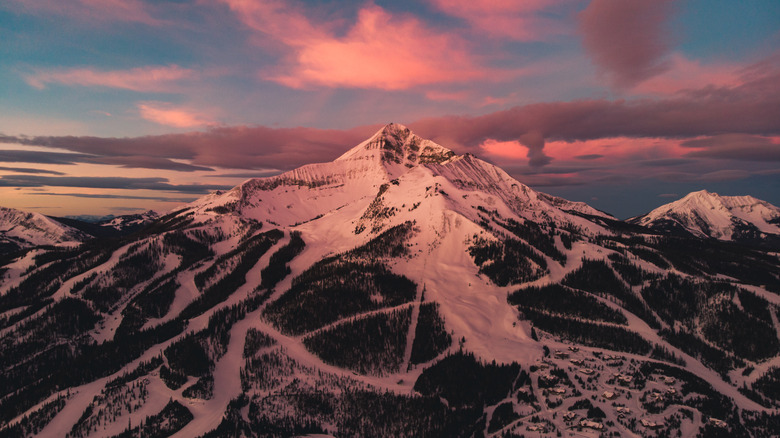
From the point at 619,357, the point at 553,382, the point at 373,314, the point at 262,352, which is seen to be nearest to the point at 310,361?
the point at 262,352

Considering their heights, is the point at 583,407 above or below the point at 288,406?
above

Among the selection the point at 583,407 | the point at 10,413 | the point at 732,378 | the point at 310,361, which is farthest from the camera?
the point at 310,361

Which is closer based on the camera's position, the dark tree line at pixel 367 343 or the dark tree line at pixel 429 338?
the dark tree line at pixel 367 343

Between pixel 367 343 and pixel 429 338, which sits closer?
pixel 367 343

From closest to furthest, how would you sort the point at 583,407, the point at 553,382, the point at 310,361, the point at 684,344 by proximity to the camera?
1. the point at 583,407
2. the point at 553,382
3. the point at 310,361
4. the point at 684,344

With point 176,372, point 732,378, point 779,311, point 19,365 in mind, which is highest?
point 779,311

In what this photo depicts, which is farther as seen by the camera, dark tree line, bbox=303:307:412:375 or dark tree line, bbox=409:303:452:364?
dark tree line, bbox=409:303:452:364

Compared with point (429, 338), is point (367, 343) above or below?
below

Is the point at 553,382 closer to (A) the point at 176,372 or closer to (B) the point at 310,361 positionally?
(B) the point at 310,361

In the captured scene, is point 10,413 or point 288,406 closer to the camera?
point 288,406

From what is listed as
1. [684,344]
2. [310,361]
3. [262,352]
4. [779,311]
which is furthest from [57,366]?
[779,311]
